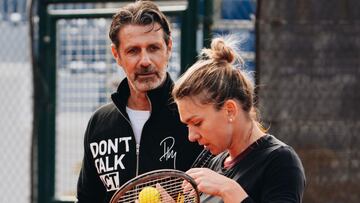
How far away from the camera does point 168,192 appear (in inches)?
124

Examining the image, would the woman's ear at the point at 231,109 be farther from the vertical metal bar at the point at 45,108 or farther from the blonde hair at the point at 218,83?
the vertical metal bar at the point at 45,108

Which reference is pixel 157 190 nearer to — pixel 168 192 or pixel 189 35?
pixel 168 192

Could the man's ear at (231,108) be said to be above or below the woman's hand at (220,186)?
above

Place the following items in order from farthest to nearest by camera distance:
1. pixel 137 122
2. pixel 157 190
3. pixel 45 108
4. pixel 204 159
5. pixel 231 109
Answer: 1. pixel 45 108
2. pixel 137 122
3. pixel 204 159
4. pixel 157 190
5. pixel 231 109

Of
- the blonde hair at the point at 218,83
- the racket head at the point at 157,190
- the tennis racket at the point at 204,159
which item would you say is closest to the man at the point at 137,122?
the tennis racket at the point at 204,159

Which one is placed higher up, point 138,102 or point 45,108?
point 138,102

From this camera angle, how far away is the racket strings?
10.1 feet

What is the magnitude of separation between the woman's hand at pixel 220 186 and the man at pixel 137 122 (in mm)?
848

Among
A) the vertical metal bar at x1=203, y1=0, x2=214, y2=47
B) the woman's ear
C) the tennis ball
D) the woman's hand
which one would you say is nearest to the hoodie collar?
the tennis ball

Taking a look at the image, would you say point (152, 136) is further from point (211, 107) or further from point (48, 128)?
point (48, 128)

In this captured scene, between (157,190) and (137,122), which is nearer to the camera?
(157,190)

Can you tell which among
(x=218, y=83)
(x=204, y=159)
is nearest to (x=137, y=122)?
(x=204, y=159)

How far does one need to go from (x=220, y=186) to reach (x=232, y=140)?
0.80 ft

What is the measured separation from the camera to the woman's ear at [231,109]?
2.96 m
